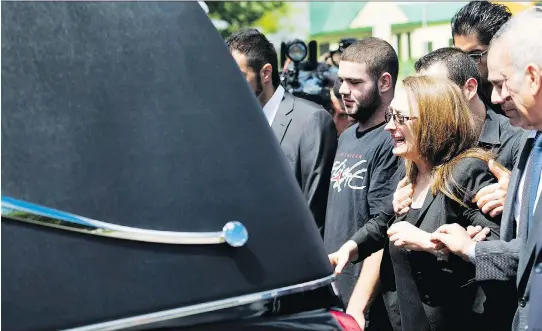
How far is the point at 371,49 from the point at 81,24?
334cm

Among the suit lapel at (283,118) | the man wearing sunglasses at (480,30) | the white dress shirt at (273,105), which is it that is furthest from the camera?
the white dress shirt at (273,105)

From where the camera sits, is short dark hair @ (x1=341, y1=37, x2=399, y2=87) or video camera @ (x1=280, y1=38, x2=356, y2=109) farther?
video camera @ (x1=280, y1=38, x2=356, y2=109)

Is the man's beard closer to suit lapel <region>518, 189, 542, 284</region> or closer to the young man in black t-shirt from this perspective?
the young man in black t-shirt

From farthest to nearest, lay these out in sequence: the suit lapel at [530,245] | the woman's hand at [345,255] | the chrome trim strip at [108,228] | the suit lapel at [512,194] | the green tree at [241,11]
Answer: the green tree at [241,11] < the woman's hand at [345,255] < the suit lapel at [512,194] < the suit lapel at [530,245] < the chrome trim strip at [108,228]

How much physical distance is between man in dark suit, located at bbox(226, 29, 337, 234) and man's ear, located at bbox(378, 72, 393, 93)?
391 millimetres

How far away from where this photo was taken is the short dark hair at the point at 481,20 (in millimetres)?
5031

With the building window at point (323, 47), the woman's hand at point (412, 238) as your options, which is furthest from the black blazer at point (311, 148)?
the building window at point (323, 47)

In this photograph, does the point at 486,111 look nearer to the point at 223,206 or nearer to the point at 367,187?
the point at 367,187

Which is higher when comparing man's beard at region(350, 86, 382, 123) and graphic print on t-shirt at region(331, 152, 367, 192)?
man's beard at region(350, 86, 382, 123)

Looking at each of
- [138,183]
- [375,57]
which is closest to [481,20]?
[375,57]

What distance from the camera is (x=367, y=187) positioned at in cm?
467

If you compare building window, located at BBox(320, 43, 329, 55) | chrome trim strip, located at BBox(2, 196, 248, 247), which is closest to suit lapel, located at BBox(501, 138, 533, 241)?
chrome trim strip, located at BBox(2, 196, 248, 247)

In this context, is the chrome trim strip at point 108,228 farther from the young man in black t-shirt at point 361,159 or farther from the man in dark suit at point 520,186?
the young man in black t-shirt at point 361,159

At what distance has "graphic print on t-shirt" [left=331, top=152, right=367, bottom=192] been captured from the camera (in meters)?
4.69
